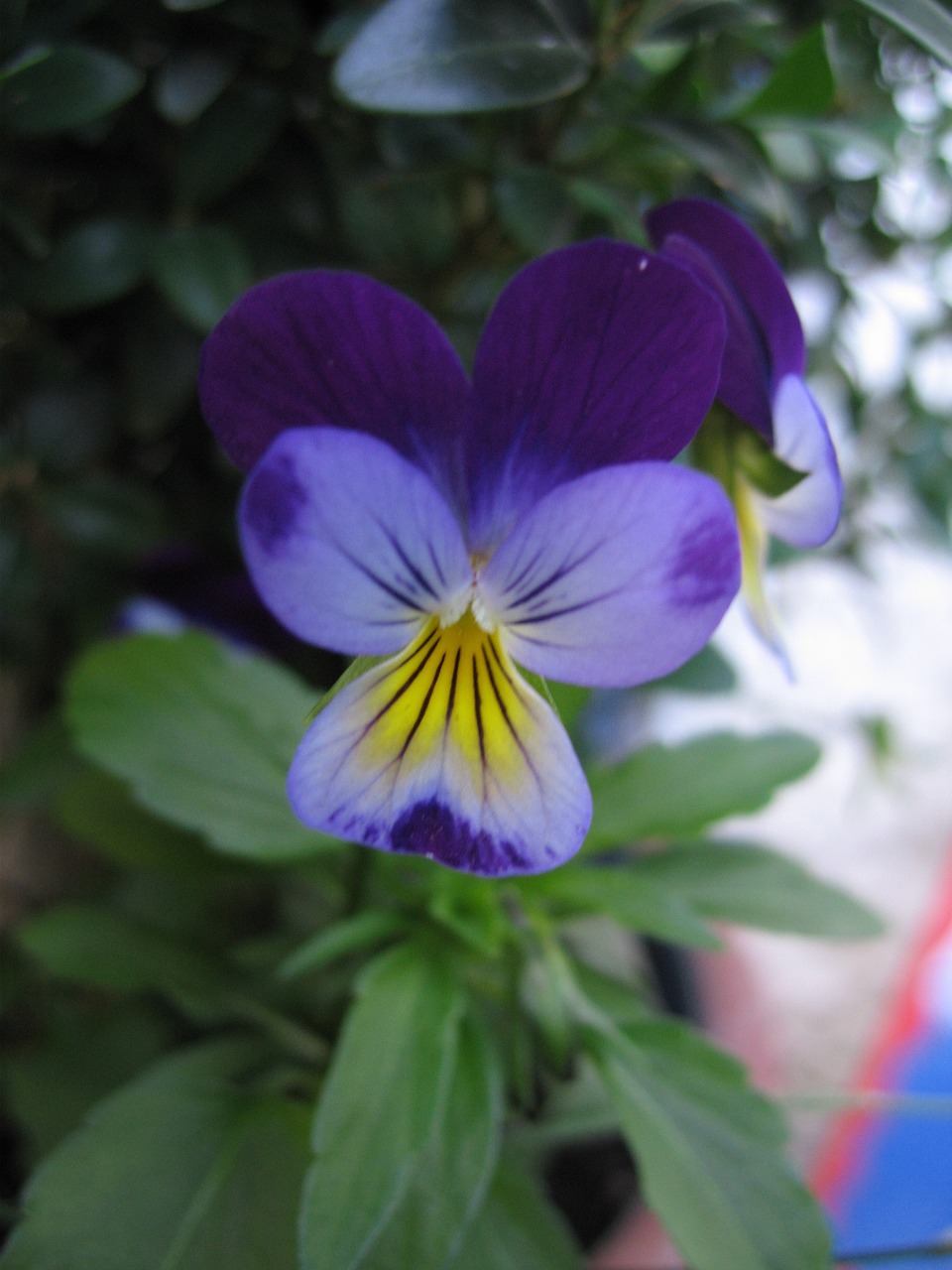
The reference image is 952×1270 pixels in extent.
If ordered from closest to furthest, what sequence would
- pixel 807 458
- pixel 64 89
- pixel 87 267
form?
pixel 807 458, pixel 64 89, pixel 87 267

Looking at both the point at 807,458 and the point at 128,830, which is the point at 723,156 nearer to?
the point at 807,458

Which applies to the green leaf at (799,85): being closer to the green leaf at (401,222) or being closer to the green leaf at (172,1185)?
the green leaf at (401,222)

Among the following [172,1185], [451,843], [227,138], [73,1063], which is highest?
[227,138]

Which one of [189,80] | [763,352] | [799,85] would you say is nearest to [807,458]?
[763,352]

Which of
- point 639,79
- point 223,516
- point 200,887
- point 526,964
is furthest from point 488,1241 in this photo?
point 639,79

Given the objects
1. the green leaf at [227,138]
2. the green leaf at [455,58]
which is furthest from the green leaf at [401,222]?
the green leaf at [455,58]

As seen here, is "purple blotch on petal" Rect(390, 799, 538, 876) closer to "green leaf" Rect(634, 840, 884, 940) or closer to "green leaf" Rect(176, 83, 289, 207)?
"green leaf" Rect(634, 840, 884, 940)

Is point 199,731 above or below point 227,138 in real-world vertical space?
below

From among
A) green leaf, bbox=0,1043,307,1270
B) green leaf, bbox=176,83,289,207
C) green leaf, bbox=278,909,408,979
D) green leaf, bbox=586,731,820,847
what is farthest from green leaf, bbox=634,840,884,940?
green leaf, bbox=176,83,289,207
